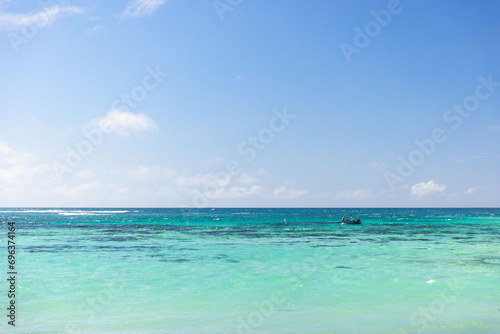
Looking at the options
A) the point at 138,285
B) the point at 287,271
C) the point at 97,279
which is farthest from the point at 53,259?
the point at 287,271

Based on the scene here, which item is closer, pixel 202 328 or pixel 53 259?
pixel 202 328

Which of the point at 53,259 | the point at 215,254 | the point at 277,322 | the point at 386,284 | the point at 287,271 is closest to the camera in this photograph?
the point at 277,322

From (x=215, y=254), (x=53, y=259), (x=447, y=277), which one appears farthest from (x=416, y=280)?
(x=53, y=259)

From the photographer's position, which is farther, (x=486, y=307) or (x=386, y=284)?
(x=386, y=284)

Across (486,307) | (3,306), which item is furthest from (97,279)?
(486,307)

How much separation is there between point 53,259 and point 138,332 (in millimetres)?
18052

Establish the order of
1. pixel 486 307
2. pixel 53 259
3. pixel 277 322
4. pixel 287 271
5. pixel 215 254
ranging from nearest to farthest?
pixel 277 322
pixel 486 307
pixel 287 271
pixel 53 259
pixel 215 254

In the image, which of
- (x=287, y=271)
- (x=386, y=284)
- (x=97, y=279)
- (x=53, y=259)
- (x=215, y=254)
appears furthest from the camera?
(x=215, y=254)

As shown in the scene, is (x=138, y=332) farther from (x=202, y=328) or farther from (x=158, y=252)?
(x=158, y=252)

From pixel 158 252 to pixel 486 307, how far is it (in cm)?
2253

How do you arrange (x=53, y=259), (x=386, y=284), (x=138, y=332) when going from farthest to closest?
(x=53, y=259)
(x=386, y=284)
(x=138, y=332)

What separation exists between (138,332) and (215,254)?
59.3 ft

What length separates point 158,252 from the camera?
102 feet

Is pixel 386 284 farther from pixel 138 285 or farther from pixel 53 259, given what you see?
pixel 53 259
